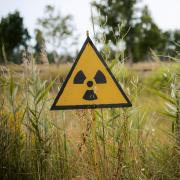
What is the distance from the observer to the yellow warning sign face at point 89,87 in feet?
8.95

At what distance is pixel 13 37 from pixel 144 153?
124ft

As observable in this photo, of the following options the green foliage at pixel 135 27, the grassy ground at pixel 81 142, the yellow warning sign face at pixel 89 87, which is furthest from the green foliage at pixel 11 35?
the yellow warning sign face at pixel 89 87

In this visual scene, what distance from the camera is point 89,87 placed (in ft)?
9.00

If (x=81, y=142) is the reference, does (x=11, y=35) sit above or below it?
above

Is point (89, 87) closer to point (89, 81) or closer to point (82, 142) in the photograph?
point (89, 81)

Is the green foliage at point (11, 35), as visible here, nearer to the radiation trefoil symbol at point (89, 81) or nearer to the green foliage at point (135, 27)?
the green foliage at point (135, 27)

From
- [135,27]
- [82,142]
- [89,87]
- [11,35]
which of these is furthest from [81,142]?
[11,35]

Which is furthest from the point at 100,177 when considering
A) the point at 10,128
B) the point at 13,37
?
the point at 13,37

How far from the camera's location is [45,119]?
3393 mm

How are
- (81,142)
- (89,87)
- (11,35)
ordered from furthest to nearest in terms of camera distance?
(11,35)
(81,142)
(89,87)

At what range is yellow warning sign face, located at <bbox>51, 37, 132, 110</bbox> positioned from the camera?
8.95ft

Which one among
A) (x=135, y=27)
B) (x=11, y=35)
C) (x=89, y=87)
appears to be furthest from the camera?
(x=11, y=35)

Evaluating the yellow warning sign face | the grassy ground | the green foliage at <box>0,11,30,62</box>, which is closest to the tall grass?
the grassy ground

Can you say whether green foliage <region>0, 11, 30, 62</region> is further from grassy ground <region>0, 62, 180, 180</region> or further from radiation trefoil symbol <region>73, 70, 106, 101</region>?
radiation trefoil symbol <region>73, 70, 106, 101</region>
